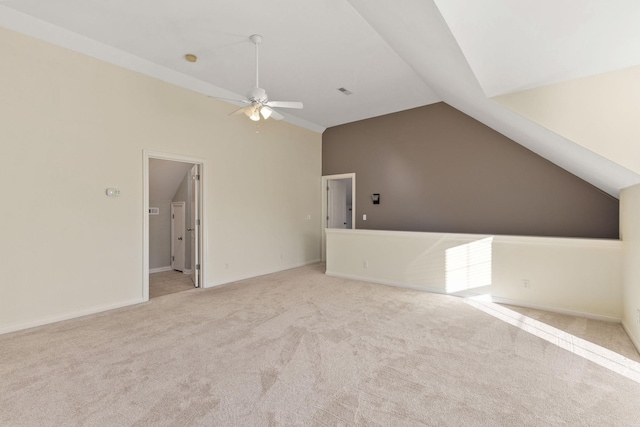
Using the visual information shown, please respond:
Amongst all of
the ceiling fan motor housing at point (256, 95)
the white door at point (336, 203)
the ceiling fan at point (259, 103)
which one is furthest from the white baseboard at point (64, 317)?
the white door at point (336, 203)

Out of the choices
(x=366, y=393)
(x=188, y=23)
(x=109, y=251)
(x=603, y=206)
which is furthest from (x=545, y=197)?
(x=109, y=251)

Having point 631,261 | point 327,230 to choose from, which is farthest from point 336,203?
point 631,261

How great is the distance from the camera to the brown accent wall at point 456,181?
421 cm

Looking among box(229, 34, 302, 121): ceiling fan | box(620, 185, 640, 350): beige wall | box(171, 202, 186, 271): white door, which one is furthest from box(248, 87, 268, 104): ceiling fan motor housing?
box(620, 185, 640, 350): beige wall

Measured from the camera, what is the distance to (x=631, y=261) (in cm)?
284

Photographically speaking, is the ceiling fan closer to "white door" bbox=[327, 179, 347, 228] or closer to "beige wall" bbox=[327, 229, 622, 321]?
"beige wall" bbox=[327, 229, 622, 321]

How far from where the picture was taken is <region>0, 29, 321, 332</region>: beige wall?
3.05m

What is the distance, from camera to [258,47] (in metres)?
3.60

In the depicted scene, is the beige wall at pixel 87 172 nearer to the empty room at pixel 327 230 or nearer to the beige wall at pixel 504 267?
the empty room at pixel 327 230

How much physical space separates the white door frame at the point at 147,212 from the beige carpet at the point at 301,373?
694mm

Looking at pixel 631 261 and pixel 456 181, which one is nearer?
pixel 631 261

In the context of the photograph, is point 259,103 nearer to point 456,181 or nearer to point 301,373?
point 301,373

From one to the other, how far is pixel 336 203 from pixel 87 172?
516cm

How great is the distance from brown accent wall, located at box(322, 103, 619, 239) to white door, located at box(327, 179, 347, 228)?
562 millimetres
